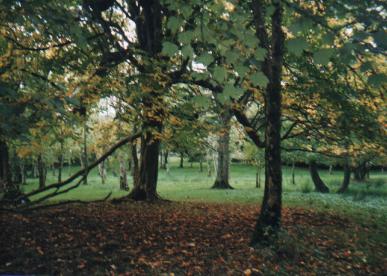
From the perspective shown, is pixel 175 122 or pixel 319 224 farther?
pixel 175 122

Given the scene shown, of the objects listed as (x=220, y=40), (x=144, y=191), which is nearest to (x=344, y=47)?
(x=220, y=40)

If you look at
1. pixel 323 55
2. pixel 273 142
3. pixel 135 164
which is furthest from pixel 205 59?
pixel 135 164

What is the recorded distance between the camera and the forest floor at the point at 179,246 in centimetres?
771

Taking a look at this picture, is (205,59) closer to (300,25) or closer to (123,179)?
(300,25)

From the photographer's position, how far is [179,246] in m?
9.23

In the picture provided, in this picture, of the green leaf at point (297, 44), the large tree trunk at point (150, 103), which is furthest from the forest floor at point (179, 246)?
the green leaf at point (297, 44)

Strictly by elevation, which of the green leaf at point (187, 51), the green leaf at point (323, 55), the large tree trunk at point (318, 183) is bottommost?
the large tree trunk at point (318, 183)

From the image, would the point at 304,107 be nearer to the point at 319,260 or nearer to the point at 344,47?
the point at 319,260

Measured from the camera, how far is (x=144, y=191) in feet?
59.3

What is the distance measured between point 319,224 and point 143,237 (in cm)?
557

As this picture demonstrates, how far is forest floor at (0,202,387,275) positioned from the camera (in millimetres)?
7707

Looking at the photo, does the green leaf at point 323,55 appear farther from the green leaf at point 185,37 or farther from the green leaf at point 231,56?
the green leaf at point 185,37

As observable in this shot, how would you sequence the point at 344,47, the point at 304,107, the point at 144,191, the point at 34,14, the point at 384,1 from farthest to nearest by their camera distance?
the point at 144,191 < the point at 304,107 < the point at 34,14 < the point at 384,1 < the point at 344,47

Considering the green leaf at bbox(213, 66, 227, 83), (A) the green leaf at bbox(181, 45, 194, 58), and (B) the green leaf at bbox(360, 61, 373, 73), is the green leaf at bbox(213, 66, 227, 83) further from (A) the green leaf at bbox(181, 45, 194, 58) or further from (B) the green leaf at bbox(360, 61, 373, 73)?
(B) the green leaf at bbox(360, 61, 373, 73)
